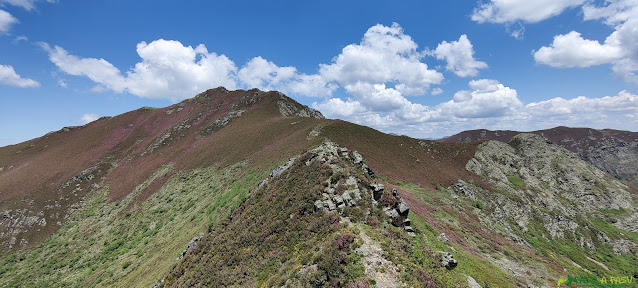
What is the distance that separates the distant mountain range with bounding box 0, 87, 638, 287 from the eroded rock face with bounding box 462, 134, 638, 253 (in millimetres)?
350

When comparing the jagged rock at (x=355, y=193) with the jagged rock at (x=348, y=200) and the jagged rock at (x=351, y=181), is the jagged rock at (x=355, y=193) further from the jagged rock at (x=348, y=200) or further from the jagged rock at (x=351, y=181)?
the jagged rock at (x=351, y=181)

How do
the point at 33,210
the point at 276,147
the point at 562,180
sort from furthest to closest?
the point at 562,180
the point at 33,210
the point at 276,147

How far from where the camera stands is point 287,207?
69.6 feet

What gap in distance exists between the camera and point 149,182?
5566cm

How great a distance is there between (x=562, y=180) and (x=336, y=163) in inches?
2872

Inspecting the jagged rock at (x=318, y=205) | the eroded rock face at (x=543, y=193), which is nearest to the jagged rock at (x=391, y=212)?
the jagged rock at (x=318, y=205)

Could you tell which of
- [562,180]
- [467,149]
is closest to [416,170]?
[467,149]

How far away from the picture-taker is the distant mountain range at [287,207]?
1717 cm

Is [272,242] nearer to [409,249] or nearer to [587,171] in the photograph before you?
[409,249]

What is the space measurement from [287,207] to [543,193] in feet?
216

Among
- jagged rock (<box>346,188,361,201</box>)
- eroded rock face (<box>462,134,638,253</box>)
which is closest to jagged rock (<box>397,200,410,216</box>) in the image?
jagged rock (<box>346,188,361,201</box>)

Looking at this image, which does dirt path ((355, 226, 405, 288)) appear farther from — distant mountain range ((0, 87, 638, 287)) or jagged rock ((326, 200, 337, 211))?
jagged rock ((326, 200, 337, 211))

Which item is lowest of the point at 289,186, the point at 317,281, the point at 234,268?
the point at 234,268

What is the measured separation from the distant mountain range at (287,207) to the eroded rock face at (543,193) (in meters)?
0.35
